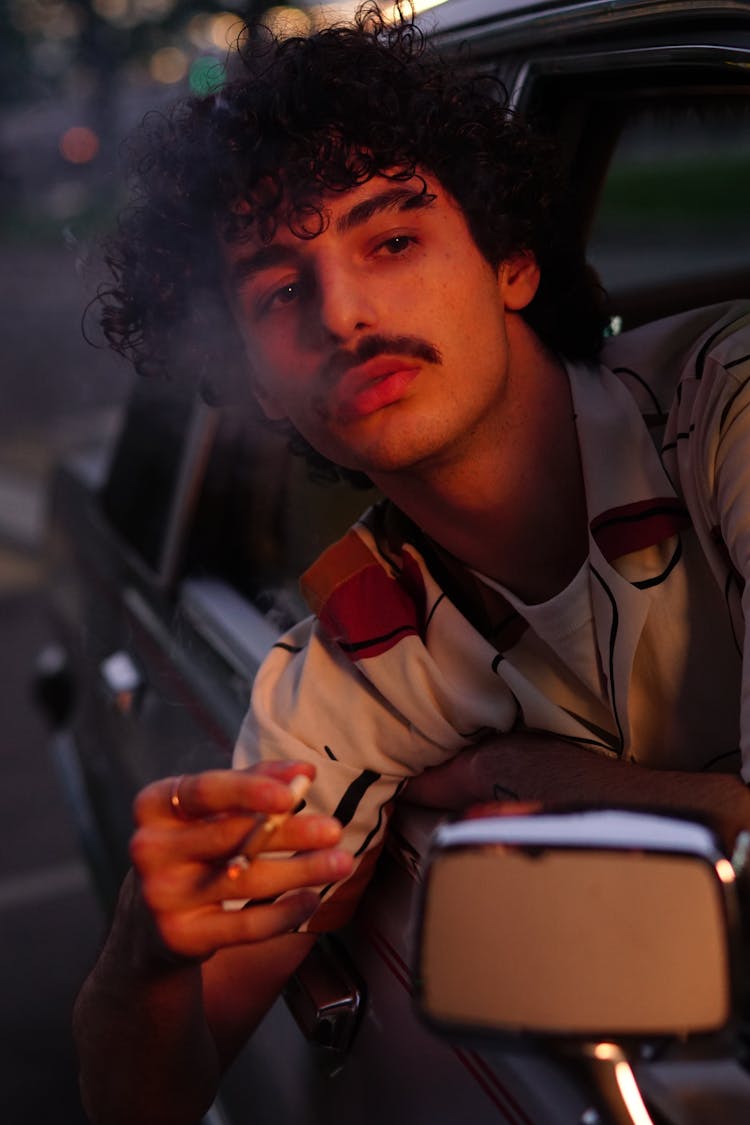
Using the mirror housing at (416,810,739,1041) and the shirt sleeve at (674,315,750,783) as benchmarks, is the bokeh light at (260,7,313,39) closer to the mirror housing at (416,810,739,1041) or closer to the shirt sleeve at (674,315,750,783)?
the shirt sleeve at (674,315,750,783)

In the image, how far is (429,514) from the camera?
5.95 ft

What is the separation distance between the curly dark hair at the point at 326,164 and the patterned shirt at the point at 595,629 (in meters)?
0.28

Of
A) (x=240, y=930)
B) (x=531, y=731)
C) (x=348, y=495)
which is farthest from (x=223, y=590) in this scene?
(x=240, y=930)

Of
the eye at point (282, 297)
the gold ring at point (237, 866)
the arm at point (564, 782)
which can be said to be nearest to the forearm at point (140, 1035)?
the gold ring at point (237, 866)

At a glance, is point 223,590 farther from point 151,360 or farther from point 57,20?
point 57,20

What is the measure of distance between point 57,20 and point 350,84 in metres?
15.4

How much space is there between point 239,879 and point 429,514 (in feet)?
2.45

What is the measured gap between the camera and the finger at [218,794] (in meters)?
1.14

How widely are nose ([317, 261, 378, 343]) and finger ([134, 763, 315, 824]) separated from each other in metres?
0.72

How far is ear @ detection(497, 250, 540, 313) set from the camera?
199 cm

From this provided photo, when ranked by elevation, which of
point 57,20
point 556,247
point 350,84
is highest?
point 57,20

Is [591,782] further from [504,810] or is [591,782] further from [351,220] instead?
[351,220]

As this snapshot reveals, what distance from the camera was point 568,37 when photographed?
1.89 meters

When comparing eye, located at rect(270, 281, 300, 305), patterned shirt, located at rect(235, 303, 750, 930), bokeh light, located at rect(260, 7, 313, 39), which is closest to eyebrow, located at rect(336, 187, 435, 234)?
eye, located at rect(270, 281, 300, 305)
